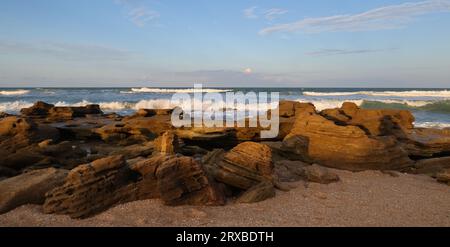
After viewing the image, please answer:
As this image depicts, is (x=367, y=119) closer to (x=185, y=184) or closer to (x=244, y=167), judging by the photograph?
(x=244, y=167)

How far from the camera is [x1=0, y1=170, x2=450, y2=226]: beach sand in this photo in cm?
458

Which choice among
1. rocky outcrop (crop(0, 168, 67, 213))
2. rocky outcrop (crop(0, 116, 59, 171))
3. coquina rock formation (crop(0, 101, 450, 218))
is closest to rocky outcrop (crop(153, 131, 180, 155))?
coquina rock formation (crop(0, 101, 450, 218))

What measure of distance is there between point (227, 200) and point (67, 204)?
88.1 inches

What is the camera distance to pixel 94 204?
16.0 feet

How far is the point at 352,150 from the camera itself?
24.7 feet

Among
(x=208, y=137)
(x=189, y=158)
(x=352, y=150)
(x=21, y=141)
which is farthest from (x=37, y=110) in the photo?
(x=352, y=150)

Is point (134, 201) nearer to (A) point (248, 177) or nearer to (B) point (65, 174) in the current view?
(B) point (65, 174)

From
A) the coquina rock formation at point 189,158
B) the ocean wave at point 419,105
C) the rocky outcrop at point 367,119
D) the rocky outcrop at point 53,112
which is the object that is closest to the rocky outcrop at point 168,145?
the coquina rock formation at point 189,158

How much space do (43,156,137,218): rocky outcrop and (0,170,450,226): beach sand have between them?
0.13 m

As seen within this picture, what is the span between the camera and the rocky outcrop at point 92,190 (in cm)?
482

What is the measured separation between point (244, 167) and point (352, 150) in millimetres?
2811

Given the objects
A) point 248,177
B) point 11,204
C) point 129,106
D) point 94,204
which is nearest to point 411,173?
point 248,177

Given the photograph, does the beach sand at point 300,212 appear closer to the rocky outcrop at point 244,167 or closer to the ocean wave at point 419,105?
the rocky outcrop at point 244,167
